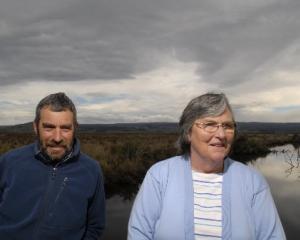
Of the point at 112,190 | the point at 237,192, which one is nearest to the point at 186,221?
the point at 237,192

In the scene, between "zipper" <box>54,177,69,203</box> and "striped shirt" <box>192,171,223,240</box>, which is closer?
"striped shirt" <box>192,171,223,240</box>

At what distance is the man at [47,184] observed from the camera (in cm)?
290

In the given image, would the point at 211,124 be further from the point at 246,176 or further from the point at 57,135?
the point at 57,135

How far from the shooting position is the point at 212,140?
2.61 metres

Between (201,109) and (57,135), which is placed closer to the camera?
(201,109)

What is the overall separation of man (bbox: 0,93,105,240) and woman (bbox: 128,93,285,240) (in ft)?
1.84

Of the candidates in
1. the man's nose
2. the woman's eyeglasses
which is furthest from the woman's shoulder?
the man's nose

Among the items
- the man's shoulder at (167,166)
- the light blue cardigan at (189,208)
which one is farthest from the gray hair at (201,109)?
the light blue cardigan at (189,208)

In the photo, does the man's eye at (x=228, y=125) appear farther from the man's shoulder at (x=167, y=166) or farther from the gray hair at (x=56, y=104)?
the gray hair at (x=56, y=104)

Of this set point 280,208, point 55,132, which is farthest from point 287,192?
point 55,132

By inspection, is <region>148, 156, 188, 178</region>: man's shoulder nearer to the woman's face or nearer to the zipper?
the woman's face

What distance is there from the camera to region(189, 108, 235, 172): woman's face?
2609 millimetres

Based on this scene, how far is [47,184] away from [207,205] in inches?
42.9

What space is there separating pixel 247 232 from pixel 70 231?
120 centimetres
